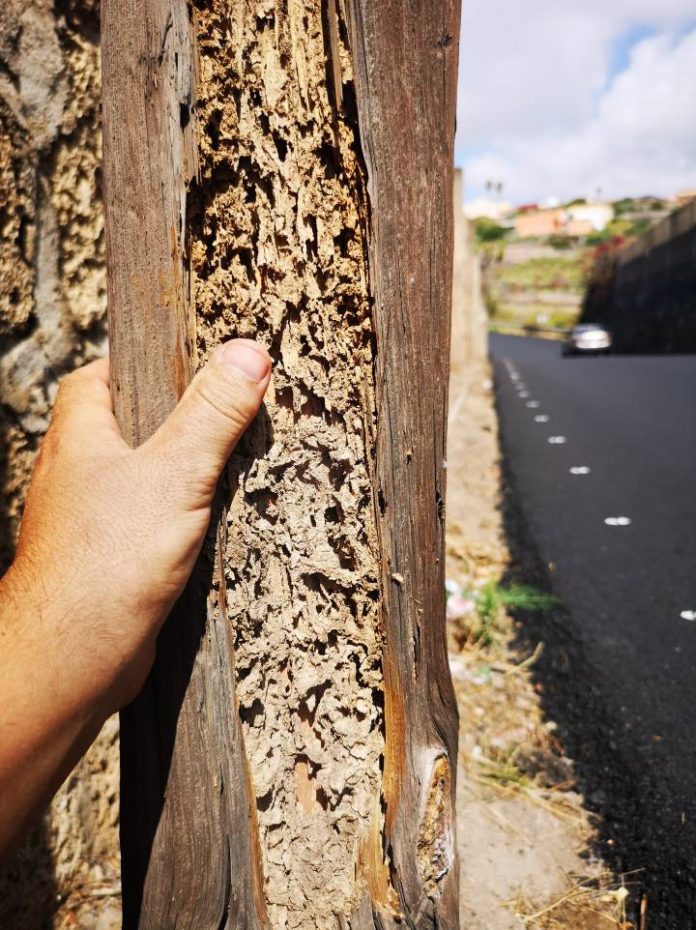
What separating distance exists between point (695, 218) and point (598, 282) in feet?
54.2

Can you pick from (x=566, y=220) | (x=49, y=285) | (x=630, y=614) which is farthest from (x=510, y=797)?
(x=566, y=220)

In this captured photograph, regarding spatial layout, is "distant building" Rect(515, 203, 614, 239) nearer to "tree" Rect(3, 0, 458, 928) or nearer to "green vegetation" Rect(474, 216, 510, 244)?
"green vegetation" Rect(474, 216, 510, 244)

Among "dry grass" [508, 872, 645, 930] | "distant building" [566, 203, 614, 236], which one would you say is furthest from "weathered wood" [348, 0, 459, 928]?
"distant building" [566, 203, 614, 236]

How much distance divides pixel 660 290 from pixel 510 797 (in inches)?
975

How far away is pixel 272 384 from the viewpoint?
1300 millimetres

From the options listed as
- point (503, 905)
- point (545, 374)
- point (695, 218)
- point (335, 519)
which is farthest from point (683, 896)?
point (695, 218)

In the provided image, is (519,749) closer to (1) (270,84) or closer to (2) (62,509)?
(2) (62,509)

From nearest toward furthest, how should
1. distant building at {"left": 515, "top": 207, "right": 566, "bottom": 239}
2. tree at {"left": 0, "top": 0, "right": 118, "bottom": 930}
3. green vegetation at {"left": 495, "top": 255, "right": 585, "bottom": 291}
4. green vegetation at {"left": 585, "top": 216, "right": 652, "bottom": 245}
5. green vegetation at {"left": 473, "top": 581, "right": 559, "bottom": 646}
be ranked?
tree at {"left": 0, "top": 0, "right": 118, "bottom": 930}
green vegetation at {"left": 473, "top": 581, "right": 559, "bottom": 646}
green vegetation at {"left": 495, "top": 255, "right": 585, "bottom": 291}
green vegetation at {"left": 585, "top": 216, "right": 652, "bottom": 245}
distant building at {"left": 515, "top": 207, "right": 566, "bottom": 239}

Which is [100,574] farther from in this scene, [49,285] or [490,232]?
[490,232]

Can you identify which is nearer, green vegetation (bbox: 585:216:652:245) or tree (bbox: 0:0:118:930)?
tree (bbox: 0:0:118:930)

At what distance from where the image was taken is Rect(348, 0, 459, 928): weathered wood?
117 centimetres

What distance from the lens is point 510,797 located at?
8.30 ft

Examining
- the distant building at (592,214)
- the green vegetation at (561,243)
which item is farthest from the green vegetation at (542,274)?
the distant building at (592,214)

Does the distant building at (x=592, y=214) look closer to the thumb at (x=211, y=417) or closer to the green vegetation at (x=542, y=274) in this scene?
the green vegetation at (x=542, y=274)
